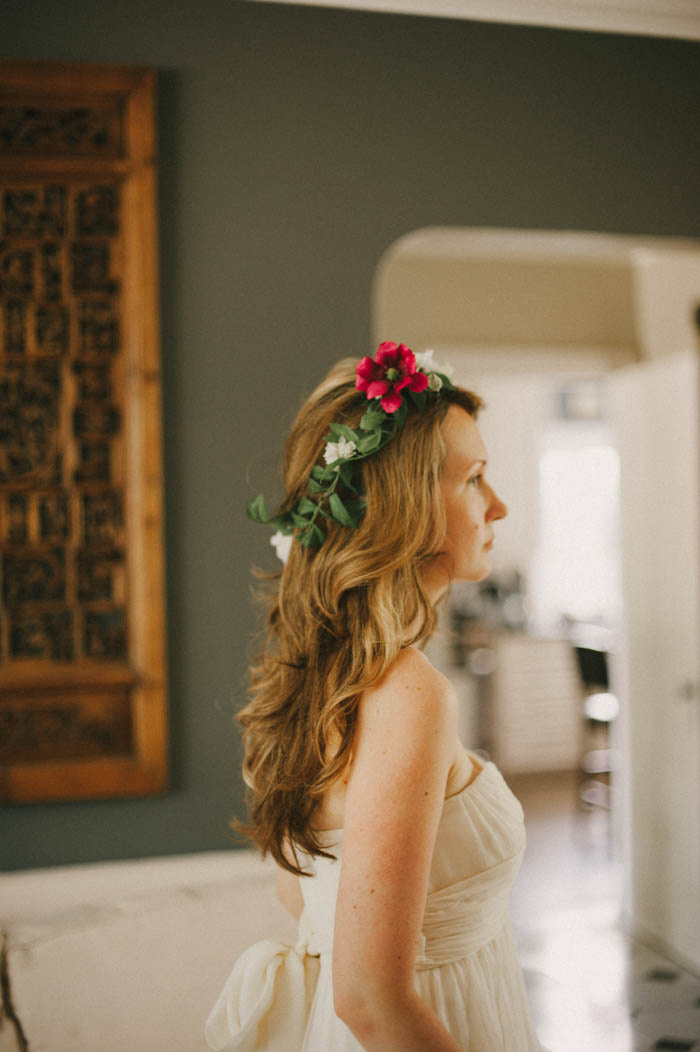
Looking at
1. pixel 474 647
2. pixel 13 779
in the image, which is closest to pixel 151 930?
pixel 13 779

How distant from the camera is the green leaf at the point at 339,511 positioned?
130 centimetres

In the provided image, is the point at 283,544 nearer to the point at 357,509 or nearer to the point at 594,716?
the point at 357,509

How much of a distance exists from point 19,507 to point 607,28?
2092 mm

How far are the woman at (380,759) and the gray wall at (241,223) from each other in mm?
995

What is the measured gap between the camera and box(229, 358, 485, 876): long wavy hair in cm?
126

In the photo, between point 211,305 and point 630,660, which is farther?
point 630,660

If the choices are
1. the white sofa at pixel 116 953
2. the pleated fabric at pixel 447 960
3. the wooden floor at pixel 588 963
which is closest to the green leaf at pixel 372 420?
the pleated fabric at pixel 447 960

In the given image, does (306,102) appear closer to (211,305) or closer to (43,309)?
(211,305)

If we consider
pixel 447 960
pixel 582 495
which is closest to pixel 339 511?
pixel 447 960

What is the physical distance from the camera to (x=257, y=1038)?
4.71 feet

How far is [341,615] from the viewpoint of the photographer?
1.31 meters

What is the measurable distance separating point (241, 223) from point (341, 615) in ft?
4.95

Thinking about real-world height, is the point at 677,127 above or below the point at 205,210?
above

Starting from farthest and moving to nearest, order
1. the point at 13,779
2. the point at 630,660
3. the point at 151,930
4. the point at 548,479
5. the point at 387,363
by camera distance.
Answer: the point at 548,479
the point at 630,660
the point at 13,779
the point at 151,930
the point at 387,363
